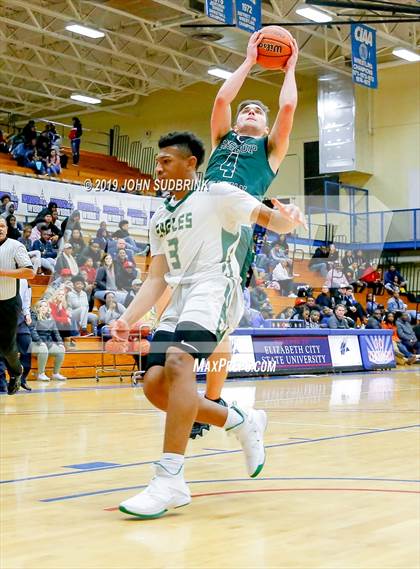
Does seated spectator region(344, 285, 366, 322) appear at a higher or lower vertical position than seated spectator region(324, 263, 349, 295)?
lower

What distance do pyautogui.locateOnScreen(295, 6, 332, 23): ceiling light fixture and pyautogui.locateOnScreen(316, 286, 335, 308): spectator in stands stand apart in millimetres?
6468

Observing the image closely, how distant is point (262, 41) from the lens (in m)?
4.72

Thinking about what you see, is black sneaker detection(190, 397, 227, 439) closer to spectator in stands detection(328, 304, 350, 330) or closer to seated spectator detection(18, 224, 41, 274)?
seated spectator detection(18, 224, 41, 274)

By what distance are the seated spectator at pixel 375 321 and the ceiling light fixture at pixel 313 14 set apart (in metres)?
6.94

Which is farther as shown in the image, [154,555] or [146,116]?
[146,116]

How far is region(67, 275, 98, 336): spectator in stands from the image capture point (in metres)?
12.8

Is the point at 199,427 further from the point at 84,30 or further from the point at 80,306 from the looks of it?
the point at 84,30

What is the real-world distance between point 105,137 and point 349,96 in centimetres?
1094

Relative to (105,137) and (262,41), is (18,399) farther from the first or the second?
(105,137)

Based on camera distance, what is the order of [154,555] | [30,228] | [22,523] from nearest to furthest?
[154,555] → [22,523] → [30,228]

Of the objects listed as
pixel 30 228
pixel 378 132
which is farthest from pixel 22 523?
pixel 378 132

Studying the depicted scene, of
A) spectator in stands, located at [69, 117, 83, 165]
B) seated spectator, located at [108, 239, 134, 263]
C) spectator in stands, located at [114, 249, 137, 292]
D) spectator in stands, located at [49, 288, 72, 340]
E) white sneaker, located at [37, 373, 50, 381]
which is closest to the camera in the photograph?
spectator in stands, located at [114, 249, 137, 292]

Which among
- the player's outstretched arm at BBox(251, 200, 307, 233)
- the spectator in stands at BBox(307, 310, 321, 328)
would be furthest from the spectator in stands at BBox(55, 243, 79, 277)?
the player's outstretched arm at BBox(251, 200, 307, 233)

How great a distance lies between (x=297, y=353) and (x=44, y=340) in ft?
16.8
